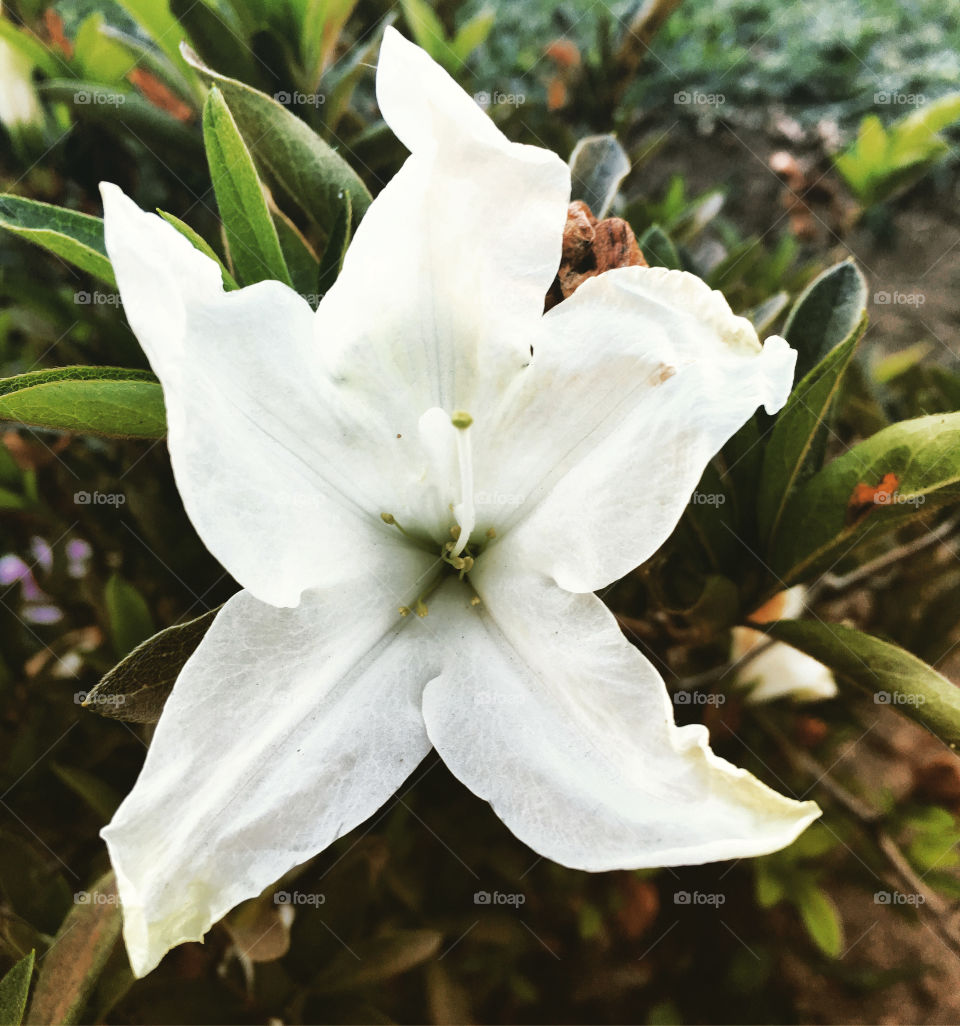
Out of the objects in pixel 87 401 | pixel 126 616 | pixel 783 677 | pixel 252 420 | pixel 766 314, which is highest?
pixel 766 314

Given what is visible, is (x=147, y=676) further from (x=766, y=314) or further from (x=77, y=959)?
(x=766, y=314)


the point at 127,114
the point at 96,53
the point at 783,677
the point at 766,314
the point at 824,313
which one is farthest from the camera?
the point at 783,677

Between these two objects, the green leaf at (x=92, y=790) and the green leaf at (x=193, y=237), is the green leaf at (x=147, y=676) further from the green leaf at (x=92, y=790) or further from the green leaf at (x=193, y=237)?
the green leaf at (x=92, y=790)

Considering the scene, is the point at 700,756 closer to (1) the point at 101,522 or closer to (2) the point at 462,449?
(2) the point at 462,449

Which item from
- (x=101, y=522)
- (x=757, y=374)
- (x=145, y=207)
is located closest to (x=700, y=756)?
(x=757, y=374)

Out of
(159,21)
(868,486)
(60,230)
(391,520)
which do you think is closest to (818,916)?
(868,486)
